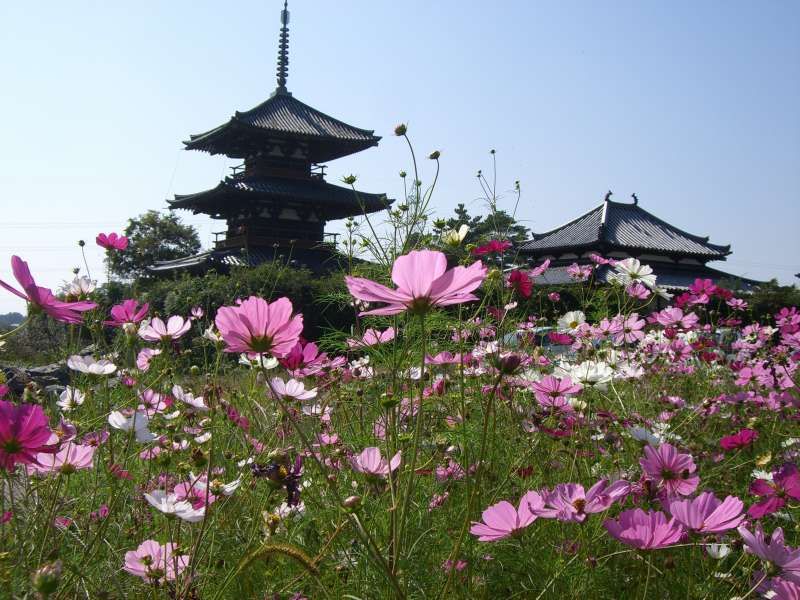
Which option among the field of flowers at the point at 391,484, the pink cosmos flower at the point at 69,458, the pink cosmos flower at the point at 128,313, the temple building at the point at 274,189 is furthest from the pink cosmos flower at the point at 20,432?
the temple building at the point at 274,189

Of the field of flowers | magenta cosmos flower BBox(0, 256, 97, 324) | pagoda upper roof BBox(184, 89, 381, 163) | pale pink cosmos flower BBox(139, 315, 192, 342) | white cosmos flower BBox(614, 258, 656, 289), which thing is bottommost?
the field of flowers

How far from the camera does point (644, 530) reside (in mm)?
758

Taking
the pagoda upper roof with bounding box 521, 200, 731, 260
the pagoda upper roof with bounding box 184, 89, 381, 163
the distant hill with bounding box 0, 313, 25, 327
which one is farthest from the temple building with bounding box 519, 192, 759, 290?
the distant hill with bounding box 0, 313, 25, 327

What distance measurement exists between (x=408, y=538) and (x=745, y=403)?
151 centimetres

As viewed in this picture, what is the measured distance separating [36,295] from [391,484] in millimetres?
386

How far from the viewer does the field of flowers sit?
0.70 meters

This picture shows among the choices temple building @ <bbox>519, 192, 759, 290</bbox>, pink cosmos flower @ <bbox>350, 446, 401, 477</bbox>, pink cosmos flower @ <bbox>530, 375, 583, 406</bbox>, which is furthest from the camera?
temple building @ <bbox>519, 192, 759, 290</bbox>

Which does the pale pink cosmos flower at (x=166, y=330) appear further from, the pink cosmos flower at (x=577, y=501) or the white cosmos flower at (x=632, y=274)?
the white cosmos flower at (x=632, y=274)

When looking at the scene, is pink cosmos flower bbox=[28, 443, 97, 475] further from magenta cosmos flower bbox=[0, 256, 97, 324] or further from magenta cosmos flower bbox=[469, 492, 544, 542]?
magenta cosmos flower bbox=[469, 492, 544, 542]

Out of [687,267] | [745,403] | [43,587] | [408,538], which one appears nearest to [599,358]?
[745,403]

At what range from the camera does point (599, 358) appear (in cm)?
191

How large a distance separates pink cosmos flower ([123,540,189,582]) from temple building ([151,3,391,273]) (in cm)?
1424

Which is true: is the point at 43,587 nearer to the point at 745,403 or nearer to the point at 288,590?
the point at 288,590

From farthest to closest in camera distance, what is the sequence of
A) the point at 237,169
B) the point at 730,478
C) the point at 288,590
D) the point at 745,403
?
1. the point at 237,169
2. the point at 745,403
3. the point at 730,478
4. the point at 288,590
